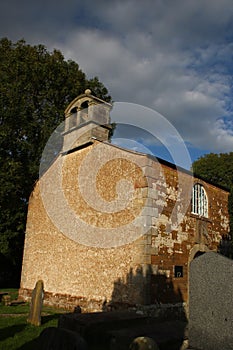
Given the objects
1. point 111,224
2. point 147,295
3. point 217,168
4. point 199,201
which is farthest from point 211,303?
point 217,168

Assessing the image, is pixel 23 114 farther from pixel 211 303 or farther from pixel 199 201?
pixel 211 303

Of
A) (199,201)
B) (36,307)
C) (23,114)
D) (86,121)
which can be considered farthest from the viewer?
(23,114)

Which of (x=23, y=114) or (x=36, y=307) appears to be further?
(x=23, y=114)

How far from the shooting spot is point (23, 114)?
61.1 ft

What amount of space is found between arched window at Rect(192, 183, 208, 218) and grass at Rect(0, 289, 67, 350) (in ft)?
23.1

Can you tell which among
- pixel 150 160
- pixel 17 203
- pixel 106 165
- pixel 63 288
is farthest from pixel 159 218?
pixel 17 203

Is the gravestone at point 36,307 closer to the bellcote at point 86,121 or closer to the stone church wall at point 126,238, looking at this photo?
the stone church wall at point 126,238

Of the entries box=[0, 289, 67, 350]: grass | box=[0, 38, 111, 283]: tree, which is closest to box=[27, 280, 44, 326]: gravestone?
box=[0, 289, 67, 350]: grass

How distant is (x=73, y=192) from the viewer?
14438 mm

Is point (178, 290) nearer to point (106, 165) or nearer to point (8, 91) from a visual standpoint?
point (106, 165)

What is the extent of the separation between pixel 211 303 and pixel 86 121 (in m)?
10.9

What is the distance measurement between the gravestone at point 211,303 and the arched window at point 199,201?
778 cm

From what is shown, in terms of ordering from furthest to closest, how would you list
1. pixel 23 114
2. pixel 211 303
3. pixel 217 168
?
pixel 217 168 < pixel 23 114 < pixel 211 303

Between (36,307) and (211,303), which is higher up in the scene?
(211,303)
